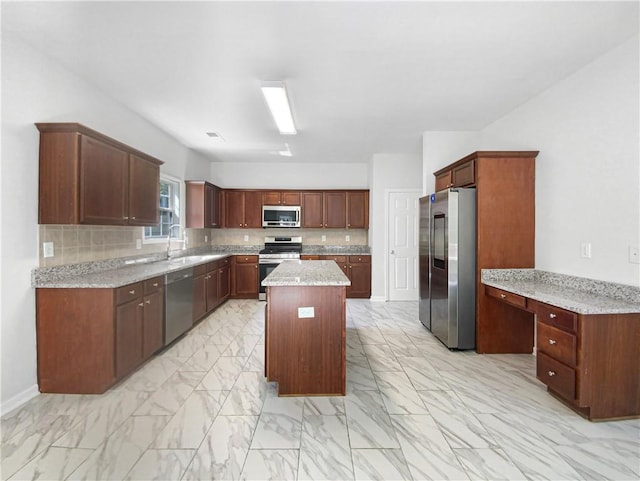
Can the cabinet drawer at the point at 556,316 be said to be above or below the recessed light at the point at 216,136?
below

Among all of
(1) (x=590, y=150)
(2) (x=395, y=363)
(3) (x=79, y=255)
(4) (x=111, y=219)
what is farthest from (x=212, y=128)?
(1) (x=590, y=150)

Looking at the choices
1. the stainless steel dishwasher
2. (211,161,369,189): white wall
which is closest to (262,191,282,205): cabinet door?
(211,161,369,189): white wall

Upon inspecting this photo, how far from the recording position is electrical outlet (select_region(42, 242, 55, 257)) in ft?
8.13

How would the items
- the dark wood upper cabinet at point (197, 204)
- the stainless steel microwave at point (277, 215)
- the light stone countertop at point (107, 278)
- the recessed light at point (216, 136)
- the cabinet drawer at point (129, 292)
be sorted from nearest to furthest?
the light stone countertop at point (107, 278), the cabinet drawer at point (129, 292), the recessed light at point (216, 136), the dark wood upper cabinet at point (197, 204), the stainless steel microwave at point (277, 215)

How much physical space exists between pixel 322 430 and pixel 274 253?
13.1 feet

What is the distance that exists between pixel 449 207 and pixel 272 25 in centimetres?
244

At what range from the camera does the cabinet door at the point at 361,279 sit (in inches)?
229

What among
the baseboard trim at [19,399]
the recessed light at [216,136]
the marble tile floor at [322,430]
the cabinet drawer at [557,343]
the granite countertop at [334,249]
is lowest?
the marble tile floor at [322,430]

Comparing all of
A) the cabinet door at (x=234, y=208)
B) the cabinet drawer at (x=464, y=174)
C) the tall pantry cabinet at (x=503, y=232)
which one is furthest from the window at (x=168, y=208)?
the tall pantry cabinet at (x=503, y=232)

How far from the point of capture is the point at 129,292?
2658 mm

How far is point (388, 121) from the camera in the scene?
3.96m

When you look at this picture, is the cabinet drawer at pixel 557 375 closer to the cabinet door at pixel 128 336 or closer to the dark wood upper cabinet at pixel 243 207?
the cabinet door at pixel 128 336

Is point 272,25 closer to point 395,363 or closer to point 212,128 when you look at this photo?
point 212,128

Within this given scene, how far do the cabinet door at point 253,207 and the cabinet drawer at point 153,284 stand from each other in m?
2.99
